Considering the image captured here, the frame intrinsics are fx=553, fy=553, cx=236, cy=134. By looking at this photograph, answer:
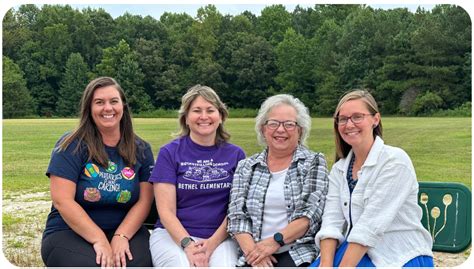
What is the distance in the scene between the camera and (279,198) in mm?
2852

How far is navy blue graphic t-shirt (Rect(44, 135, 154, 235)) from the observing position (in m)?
2.95

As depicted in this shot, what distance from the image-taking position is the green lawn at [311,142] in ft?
39.6

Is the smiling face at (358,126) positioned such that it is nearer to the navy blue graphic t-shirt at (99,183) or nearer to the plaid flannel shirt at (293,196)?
the plaid flannel shirt at (293,196)

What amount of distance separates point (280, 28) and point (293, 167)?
91.9 feet

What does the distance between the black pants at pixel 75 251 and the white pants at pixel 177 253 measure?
6 cm

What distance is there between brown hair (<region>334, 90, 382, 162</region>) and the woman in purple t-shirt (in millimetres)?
591

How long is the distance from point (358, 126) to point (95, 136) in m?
1.44

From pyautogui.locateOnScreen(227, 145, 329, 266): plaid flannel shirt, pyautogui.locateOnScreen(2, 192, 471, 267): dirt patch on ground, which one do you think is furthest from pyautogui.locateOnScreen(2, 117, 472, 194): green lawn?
pyautogui.locateOnScreen(227, 145, 329, 266): plaid flannel shirt

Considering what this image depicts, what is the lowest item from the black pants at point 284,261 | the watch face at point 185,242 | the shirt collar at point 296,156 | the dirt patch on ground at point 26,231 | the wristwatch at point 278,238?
the dirt patch on ground at point 26,231

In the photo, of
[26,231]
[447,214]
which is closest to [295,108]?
[447,214]

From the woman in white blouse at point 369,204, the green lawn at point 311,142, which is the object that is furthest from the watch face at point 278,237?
the green lawn at point 311,142

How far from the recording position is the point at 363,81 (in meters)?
32.6

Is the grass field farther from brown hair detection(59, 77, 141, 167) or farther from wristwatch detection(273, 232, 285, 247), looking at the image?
wristwatch detection(273, 232, 285, 247)

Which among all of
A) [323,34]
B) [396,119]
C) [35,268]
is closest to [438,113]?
[396,119]
